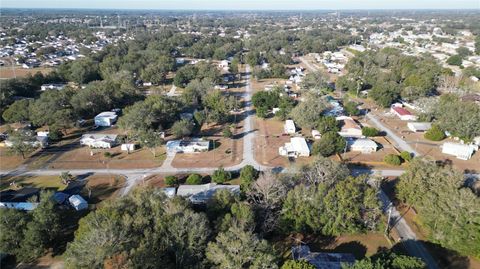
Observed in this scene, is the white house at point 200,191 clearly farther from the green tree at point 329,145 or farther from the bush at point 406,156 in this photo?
the bush at point 406,156

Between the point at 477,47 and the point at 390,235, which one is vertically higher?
the point at 477,47

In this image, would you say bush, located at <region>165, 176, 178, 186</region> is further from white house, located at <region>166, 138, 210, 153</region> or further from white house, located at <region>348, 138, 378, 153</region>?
white house, located at <region>348, 138, 378, 153</region>

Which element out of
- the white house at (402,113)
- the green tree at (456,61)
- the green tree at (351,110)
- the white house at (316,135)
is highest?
the green tree at (456,61)

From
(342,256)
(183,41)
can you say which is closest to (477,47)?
(183,41)

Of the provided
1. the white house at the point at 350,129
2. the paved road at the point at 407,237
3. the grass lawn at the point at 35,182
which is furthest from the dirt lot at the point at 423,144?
the grass lawn at the point at 35,182

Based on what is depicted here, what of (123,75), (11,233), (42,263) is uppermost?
(123,75)

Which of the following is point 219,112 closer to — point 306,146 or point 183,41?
point 306,146
